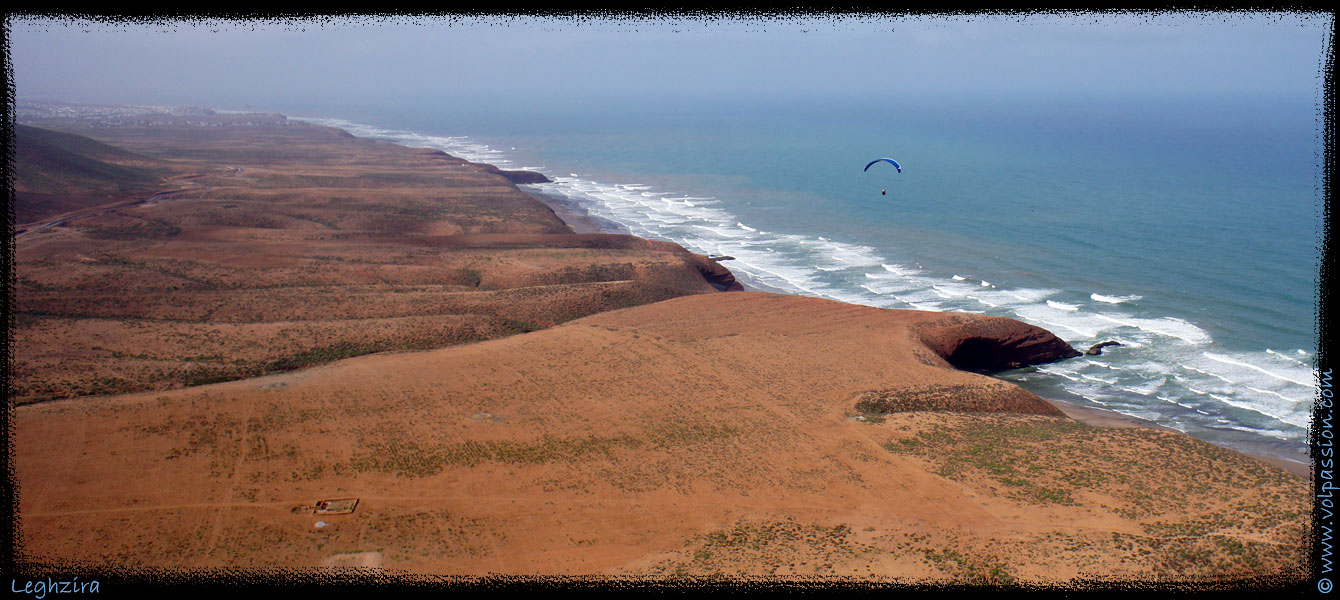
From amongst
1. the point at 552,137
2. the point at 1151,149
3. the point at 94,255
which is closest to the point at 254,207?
the point at 94,255

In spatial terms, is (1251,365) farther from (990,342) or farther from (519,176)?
(519,176)

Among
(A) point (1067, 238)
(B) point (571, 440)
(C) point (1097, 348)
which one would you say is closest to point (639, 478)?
(B) point (571, 440)

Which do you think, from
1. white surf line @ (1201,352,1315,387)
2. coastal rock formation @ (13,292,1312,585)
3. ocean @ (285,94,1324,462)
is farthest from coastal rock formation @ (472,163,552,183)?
white surf line @ (1201,352,1315,387)

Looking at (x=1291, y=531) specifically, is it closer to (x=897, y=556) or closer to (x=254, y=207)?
(x=897, y=556)

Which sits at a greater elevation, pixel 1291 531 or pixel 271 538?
pixel 1291 531

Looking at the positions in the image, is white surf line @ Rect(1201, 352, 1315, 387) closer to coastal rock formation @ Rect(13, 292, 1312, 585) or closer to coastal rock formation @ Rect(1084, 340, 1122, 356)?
coastal rock formation @ Rect(1084, 340, 1122, 356)

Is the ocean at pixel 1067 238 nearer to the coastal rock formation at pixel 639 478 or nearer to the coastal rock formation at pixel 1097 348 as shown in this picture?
the coastal rock formation at pixel 1097 348
